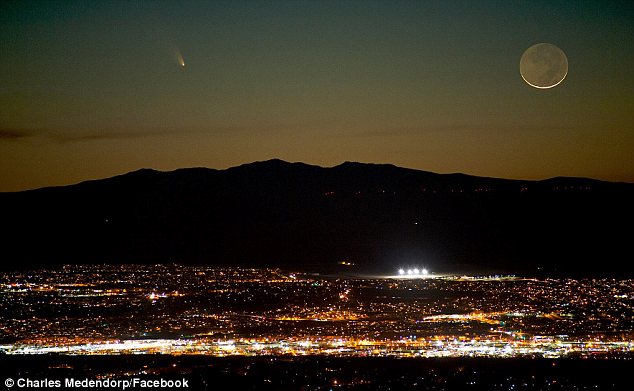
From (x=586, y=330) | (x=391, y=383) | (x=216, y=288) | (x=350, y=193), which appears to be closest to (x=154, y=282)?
(x=216, y=288)

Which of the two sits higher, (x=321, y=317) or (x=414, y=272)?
(x=414, y=272)

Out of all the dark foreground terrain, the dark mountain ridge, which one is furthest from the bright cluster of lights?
the dark foreground terrain

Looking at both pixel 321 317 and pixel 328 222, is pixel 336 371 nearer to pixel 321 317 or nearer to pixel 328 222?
pixel 321 317

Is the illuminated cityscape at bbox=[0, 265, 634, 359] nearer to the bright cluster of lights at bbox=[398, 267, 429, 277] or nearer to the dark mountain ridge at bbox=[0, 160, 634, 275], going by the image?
the bright cluster of lights at bbox=[398, 267, 429, 277]

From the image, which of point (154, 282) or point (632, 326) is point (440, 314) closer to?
point (632, 326)

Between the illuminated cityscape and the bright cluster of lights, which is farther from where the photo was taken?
the bright cluster of lights

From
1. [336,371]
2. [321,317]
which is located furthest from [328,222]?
[336,371]
